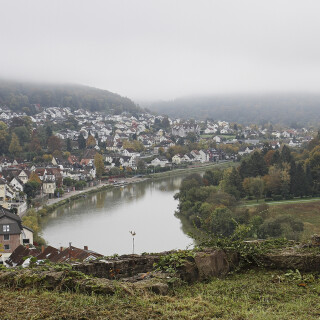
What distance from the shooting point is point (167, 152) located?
51.8 meters

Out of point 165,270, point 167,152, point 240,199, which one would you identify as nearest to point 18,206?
point 240,199

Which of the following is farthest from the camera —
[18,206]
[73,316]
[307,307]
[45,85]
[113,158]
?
[45,85]

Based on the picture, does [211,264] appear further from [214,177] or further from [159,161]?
[159,161]

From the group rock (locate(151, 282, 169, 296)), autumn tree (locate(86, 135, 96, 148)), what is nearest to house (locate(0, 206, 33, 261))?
rock (locate(151, 282, 169, 296))

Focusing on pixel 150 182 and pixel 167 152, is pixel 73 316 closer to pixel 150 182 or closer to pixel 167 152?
pixel 150 182

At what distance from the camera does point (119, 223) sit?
20797mm

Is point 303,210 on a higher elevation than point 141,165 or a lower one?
lower

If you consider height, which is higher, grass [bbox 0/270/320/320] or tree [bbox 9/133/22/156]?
tree [bbox 9/133/22/156]

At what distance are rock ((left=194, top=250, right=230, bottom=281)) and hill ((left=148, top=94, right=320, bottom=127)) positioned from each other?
95645mm

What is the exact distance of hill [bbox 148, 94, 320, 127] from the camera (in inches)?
4611

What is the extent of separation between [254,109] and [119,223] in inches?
4497

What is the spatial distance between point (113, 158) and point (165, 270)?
42.7m

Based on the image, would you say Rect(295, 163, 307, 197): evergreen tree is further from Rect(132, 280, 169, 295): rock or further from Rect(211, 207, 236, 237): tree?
Rect(132, 280, 169, 295): rock

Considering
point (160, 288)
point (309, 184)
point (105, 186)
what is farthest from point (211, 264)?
point (105, 186)
